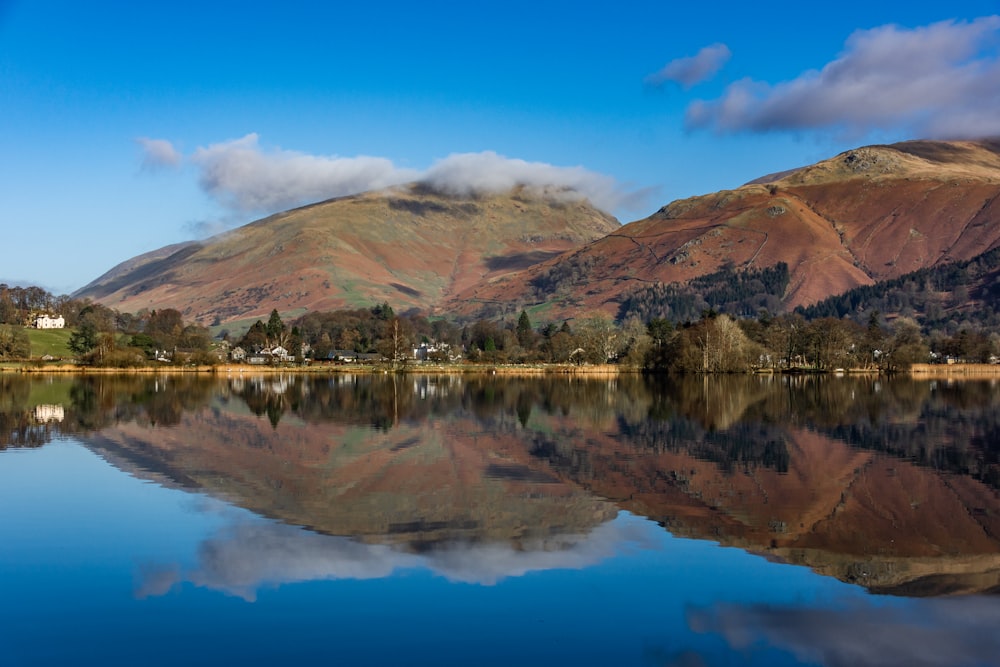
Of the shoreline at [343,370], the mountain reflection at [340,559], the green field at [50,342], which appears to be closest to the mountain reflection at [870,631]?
the mountain reflection at [340,559]

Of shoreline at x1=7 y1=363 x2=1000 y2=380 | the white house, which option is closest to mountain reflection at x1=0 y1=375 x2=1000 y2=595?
shoreline at x1=7 y1=363 x2=1000 y2=380

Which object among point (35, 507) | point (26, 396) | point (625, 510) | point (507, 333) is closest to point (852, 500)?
point (625, 510)

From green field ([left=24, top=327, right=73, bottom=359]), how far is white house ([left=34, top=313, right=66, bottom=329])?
775 cm

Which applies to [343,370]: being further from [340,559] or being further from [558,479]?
[340,559]

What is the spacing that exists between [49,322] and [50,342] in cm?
2683

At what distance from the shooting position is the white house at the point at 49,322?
588ft

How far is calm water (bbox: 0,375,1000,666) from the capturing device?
1211 centimetres

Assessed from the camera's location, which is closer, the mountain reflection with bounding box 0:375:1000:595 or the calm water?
the calm water

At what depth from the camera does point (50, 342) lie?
15875 centimetres

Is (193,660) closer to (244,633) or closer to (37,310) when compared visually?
(244,633)

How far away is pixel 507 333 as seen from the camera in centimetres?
19462

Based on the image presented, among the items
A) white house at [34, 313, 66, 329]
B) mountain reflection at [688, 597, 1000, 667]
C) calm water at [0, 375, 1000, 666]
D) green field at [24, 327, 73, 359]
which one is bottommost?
mountain reflection at [688, 597, 1000, 667]

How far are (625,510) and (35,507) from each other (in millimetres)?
13967

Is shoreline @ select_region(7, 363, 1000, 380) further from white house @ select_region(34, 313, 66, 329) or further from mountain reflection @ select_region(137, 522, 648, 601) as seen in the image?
mountain reflection @ select_region(137, 522, 648, 601)
